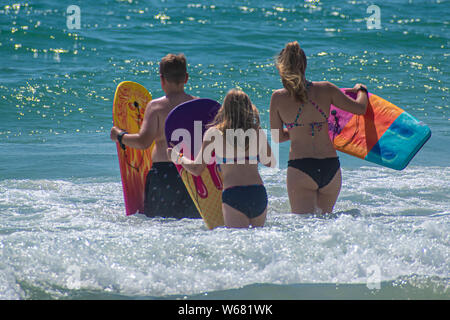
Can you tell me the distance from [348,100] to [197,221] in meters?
→ 1.58

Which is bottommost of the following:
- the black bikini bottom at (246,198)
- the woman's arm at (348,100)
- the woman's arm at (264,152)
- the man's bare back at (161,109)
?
the black bikini bottom at (246,198)

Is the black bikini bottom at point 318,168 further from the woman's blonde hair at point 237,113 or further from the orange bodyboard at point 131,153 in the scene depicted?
the orange bodyboard at point 131,153

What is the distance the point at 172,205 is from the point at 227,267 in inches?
47.4

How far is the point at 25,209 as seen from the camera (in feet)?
17.2

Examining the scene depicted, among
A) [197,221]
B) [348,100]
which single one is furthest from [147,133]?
[348,100]

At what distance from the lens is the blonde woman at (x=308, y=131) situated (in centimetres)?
422

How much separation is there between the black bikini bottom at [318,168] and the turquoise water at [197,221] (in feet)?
1.03

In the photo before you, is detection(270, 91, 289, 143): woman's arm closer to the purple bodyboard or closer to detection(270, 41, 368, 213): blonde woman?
detection(270, 41, 368, 213): blonde woman

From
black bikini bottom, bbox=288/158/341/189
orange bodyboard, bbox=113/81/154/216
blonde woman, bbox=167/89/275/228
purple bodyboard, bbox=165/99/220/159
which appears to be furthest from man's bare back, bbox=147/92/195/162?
black bikini bottom, bbox=288/158/341/189

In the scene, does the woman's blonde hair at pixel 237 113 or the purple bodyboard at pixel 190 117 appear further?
the purple bodyboard at pixel 190 117

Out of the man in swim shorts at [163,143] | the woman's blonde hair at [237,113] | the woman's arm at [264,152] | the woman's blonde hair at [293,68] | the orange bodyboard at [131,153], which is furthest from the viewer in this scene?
the orange bodyboard at [131,153]

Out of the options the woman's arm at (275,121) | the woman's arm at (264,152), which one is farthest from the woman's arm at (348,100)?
the woman's arm at (264,152)

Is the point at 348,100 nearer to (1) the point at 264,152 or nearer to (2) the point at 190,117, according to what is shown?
(1) the point at 264,152

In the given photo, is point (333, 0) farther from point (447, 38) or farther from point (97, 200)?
point (97, 200)
